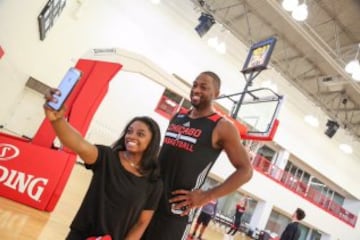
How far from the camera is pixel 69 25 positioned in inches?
411

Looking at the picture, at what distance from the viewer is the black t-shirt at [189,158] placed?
6.46 feet

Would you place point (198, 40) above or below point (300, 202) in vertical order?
above

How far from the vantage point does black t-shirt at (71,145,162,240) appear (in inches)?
65.4

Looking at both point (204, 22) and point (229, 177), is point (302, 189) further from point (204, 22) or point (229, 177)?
point (229, 177)

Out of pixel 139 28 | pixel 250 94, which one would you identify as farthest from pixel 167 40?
pixel 250 94

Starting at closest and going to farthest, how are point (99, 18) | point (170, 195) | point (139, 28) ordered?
point (170, 195) → point (99, 18) → point (139, 28)

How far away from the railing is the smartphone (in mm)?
12921

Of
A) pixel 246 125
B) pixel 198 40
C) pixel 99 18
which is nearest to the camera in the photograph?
pixel 246 125

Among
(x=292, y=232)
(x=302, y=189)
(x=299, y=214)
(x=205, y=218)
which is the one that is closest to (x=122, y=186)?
(x=299, y=214)

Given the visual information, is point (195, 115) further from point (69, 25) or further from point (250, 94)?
point (69, 25)

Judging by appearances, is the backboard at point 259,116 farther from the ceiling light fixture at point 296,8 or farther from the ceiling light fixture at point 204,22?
the ceiling light fixture at point 204,22

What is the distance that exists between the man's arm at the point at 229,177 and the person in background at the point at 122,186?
0.17 m

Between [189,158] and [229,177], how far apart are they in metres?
0.26

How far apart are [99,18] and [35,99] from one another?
326 cm
